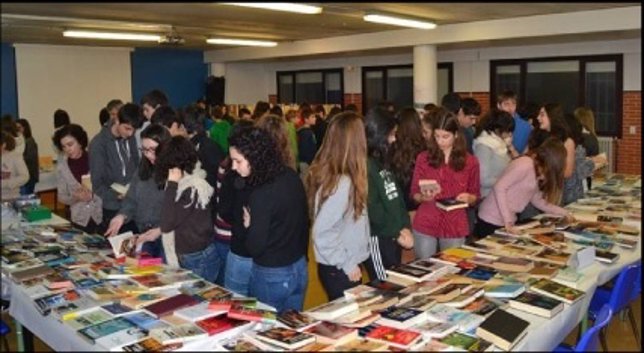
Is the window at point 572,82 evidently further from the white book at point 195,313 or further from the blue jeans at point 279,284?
the white book at point 195,313

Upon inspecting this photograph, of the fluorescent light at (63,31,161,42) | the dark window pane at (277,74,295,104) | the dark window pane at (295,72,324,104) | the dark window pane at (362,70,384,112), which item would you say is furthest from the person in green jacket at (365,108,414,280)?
the dark window pane at (277,74,295,104)

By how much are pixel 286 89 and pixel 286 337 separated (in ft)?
38.6

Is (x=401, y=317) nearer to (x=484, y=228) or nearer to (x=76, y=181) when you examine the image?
(x=484, y=228)

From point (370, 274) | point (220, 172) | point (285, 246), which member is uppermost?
point (220, 172)

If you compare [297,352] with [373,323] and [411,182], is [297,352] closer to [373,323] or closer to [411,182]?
[373,323]

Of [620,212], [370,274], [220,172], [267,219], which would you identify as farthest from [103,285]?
[620,212]

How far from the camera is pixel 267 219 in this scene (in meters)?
2.64

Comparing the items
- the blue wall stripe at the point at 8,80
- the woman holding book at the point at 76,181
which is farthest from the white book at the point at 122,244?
the blue wall stripe at the point at 8,80

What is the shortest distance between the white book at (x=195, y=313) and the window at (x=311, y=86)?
1040 centimetres

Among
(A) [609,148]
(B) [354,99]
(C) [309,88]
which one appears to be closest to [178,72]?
(C) [309,88]

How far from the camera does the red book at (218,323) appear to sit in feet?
7.35

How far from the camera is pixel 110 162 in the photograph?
400cm

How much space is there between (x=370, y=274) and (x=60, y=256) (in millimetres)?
1655

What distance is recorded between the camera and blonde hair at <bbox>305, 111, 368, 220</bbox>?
2.81 m
